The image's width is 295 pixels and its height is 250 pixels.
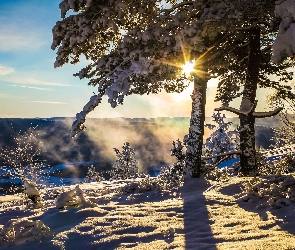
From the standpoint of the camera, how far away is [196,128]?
1000 cm

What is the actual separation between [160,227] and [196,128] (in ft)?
18.6

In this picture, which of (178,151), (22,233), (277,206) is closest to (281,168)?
(178,151)

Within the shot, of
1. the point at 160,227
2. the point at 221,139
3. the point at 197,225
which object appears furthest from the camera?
the point at 221,139

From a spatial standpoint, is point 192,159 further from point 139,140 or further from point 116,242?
point 139,140

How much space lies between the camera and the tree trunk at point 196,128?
1002cm

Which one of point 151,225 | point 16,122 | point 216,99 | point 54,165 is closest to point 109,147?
point 54,165

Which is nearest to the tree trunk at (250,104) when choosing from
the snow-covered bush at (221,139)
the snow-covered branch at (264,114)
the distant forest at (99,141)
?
the snow-covered branch at (264,114)

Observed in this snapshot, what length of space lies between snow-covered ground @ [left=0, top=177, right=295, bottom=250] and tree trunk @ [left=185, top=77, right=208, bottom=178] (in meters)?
3.57

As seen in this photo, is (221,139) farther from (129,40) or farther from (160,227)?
(160,227)

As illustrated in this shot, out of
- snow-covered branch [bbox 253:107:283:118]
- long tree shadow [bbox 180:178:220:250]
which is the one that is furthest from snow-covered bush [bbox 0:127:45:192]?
snow-covered branch [bbox 253:107:283:118]

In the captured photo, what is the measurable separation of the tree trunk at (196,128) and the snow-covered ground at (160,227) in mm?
3570

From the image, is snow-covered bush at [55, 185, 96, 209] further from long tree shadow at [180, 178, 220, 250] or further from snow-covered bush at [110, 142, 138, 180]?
snow-covered bush at [110, 142, 138, 180]

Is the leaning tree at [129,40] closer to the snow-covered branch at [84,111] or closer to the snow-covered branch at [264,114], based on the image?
the snow-covered branch at [84,111]

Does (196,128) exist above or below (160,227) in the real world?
above
